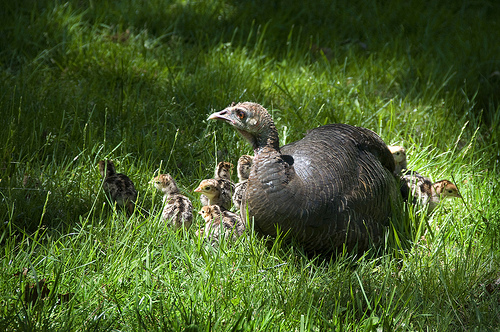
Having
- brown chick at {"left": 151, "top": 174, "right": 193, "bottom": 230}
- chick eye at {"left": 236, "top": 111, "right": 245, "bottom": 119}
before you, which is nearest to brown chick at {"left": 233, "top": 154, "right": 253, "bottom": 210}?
brown chick at {"left": 151, "top": 174, "right": 193, "bottom": 230}

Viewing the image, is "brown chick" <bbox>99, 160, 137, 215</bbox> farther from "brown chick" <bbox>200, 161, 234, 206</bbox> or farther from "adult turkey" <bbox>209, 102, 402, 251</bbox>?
"adult turkey" <bbox>209, 102, 402, 251</bbox>

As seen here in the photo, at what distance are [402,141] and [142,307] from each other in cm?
327

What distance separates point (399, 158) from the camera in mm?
4926

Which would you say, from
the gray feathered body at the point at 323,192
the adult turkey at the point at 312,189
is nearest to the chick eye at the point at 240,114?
the adult turkey at the point at 312,189

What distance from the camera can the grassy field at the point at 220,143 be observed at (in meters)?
3.28

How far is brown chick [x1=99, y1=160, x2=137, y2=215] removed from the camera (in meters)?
4.20

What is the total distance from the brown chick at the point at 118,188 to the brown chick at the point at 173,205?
8.6 inches

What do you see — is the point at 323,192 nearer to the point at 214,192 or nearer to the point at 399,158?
the point at 214,192

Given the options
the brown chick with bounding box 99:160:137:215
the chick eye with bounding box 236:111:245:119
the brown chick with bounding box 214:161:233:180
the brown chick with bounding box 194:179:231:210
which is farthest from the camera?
the brown chick with bounding box 214:161:233:180

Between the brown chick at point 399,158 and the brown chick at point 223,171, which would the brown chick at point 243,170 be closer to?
the brown chick at point 223,171

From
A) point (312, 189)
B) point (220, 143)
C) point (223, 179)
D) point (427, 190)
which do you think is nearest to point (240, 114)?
point (312, 189)

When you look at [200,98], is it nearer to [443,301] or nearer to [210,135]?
[210,135]

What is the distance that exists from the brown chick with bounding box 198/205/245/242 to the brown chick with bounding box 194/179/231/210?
0.18m

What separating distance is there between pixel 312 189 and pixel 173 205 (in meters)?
1.08
